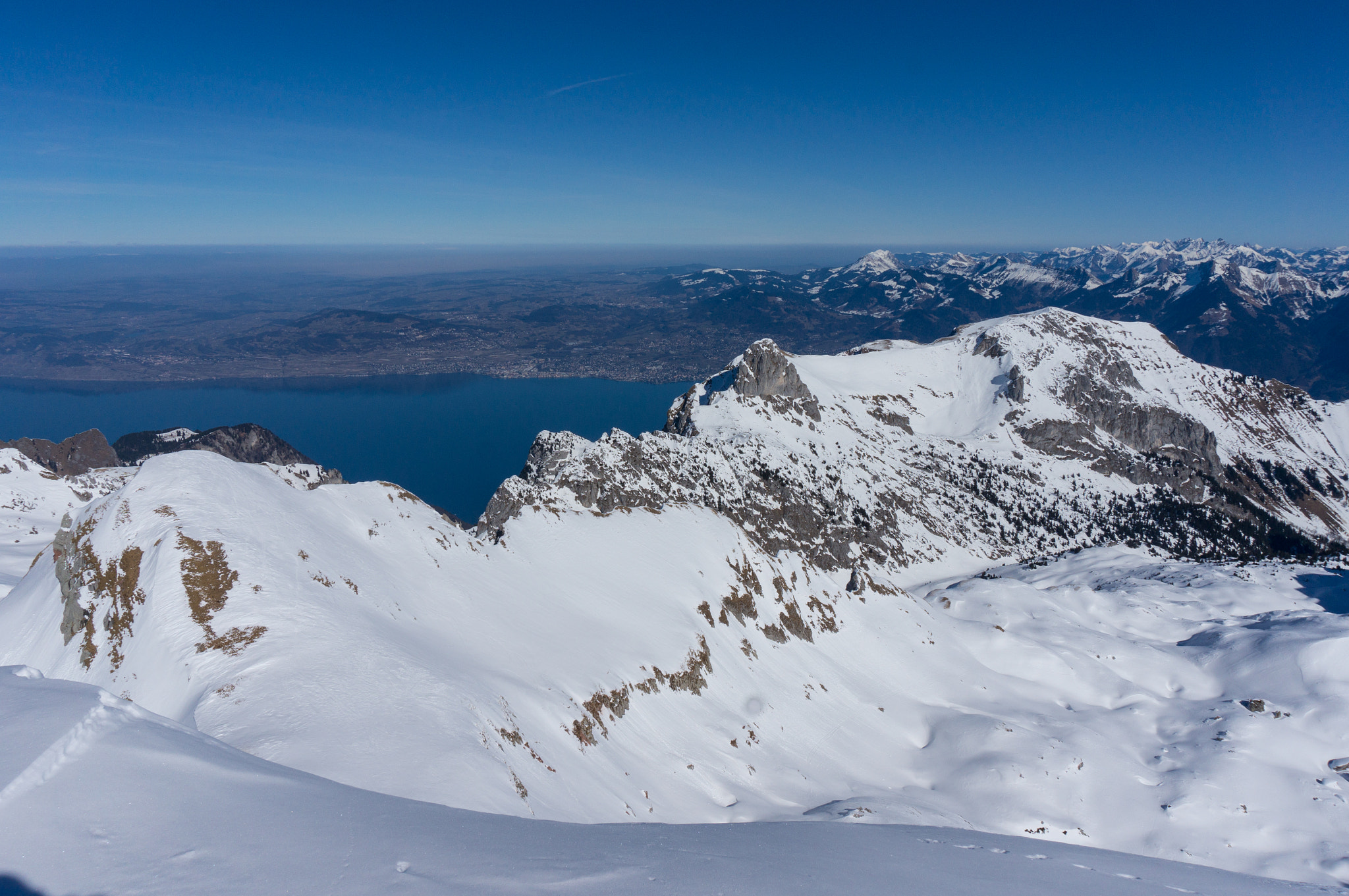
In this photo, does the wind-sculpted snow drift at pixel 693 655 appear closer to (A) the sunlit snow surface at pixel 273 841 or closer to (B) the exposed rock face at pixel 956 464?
(B) the exposed rock face at pixel 956 464

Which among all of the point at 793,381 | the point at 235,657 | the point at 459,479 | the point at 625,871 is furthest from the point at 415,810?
the point at 459,479

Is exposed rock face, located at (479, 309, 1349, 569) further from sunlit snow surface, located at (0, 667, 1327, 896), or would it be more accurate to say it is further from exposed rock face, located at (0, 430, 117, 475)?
exposed rock face, located at (0, 430, 117, 475)

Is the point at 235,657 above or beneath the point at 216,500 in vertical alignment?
beneath

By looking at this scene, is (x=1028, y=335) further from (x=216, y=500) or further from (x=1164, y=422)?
(x=216, y=500)

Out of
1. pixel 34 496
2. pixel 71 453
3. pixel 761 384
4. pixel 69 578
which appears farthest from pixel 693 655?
pixel 71 453

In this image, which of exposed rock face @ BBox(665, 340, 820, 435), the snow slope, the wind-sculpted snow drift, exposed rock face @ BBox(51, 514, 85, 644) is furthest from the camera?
exposed rock face @ BBox(665, 340, 820, 435)

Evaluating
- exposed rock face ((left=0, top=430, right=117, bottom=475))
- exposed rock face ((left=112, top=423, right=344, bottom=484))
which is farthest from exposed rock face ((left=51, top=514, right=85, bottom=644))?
exposed rock face ((left=112, top=423, right=344, bottom=484))
